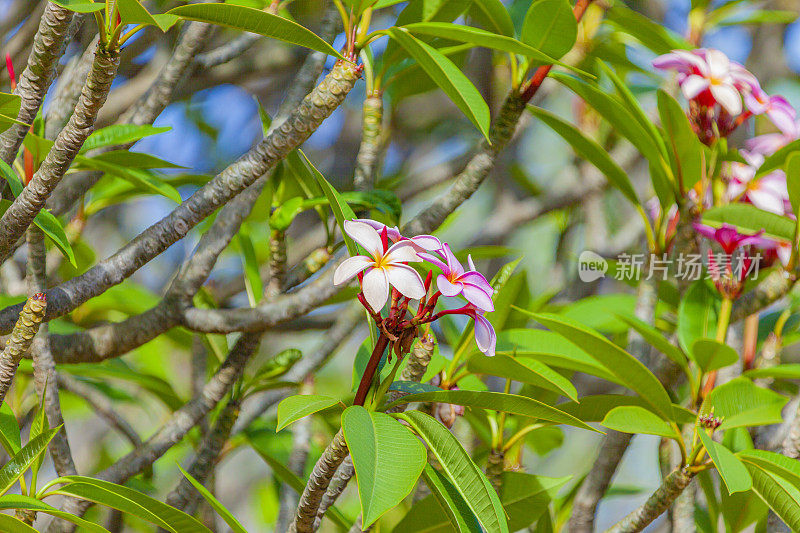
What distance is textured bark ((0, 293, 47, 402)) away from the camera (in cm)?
70

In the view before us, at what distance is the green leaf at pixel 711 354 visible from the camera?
40.5 inches

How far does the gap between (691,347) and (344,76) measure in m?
0.64

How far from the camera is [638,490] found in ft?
5.32

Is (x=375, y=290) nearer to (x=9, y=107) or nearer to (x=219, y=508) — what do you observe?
(x=219, y=508)

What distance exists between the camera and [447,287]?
2.28 ft

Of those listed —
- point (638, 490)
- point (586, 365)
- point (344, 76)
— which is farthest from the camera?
point (638, 490)

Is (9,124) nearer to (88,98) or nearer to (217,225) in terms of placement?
(88,98)

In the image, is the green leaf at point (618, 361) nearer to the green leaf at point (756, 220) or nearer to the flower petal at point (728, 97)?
the green leaf at point (756, 220)

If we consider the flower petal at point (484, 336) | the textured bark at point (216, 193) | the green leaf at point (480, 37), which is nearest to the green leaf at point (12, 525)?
the textured bark at point (216, 193)

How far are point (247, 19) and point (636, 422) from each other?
664mm

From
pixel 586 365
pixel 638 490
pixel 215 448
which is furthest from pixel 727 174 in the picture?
pixel 215 448

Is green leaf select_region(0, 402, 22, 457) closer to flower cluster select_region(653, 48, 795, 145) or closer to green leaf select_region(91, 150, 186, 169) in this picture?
green leaf select_region(91, 150, 186, 169)

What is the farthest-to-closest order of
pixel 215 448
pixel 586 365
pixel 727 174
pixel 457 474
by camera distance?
pixel 727 174 < pixel 215 448 < pixel 586 365 < pixel 457 474

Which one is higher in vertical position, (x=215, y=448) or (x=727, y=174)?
(x=727, y=174)
